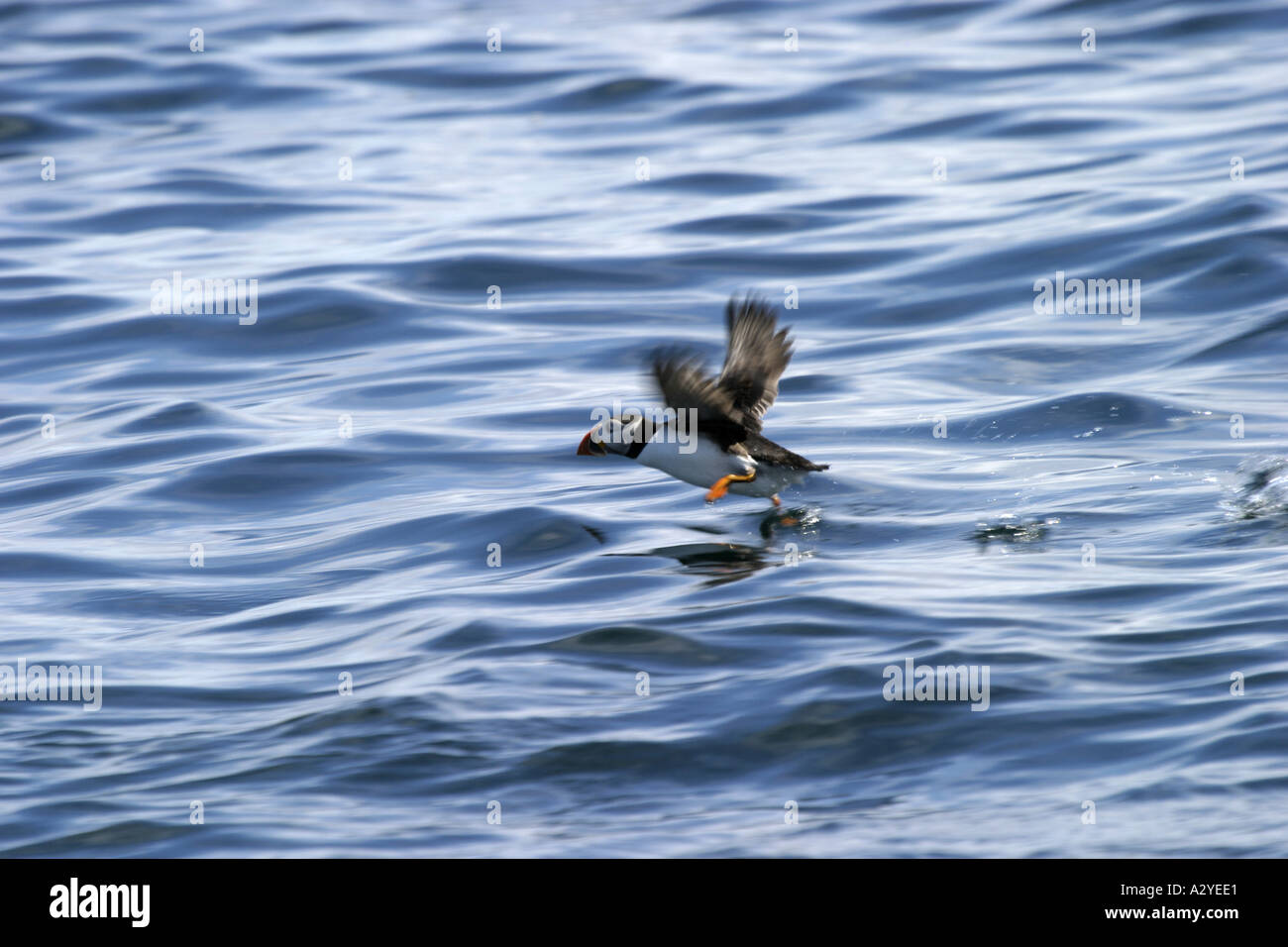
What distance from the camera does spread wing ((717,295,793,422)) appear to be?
9.66 m

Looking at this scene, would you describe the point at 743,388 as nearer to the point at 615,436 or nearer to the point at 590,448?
the point at 615,436

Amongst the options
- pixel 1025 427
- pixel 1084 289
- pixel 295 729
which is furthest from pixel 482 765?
pixel 1084 289

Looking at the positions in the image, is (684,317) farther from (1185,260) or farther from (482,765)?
(482,765)

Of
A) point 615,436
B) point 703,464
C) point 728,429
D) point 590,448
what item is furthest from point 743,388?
point 590,448

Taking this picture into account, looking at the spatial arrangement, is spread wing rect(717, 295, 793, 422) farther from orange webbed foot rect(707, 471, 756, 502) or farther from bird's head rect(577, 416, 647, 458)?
bird's head rect(577, 416, 647, 458)

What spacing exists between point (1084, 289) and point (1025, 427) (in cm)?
363

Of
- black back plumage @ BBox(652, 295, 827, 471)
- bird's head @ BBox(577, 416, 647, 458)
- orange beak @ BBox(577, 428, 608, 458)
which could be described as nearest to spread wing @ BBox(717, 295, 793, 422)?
black back plumage @ BBox(652, 295, 827, 471)

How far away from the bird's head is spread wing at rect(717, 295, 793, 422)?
1.81 ft

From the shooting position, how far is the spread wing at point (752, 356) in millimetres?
9656

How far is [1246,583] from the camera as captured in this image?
7.86m

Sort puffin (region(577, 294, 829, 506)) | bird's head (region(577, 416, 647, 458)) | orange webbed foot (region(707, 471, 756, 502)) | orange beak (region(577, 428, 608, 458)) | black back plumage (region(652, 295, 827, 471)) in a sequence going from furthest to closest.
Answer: orange beak (region(577, 428, 608, 458)) → bird's head (region(577, 416, 647, 458)) → orange webbed foot (region(707, 471, 756, 502)) → puffin (region(577, 294, 829, 506)) → black back plumage (region(652, 295, 827, 471))

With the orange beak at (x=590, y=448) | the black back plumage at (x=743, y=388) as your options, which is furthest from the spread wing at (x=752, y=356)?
the orange beak at (x=590, y=448)

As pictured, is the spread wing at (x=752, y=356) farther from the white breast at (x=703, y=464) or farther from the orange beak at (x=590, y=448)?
the orange beak at (x=590, y=448)
